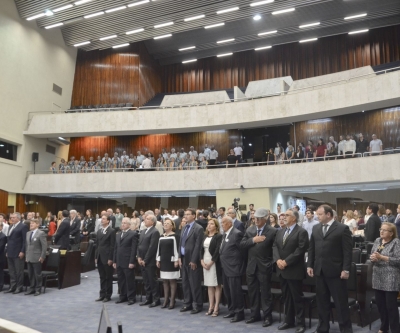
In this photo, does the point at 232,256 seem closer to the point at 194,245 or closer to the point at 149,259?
the point at 194,245

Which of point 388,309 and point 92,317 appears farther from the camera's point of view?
point 92,317

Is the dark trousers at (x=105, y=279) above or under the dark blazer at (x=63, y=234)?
under

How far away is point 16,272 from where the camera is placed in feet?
29.6

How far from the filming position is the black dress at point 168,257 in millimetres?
7207

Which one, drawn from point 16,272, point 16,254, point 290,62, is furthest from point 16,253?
point 290,62

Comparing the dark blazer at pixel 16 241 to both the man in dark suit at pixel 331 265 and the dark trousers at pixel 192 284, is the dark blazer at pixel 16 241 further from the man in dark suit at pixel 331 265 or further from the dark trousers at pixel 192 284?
the man in dark suit at pixel 331 265

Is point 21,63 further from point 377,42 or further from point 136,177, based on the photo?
point 377,42

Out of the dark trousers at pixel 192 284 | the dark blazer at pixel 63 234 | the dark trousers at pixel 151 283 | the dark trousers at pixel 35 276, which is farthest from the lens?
the dark blazer at pixel 63 234

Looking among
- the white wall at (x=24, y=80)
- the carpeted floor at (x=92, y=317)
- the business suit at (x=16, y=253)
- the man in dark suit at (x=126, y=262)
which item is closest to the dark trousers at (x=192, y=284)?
the carpeted floor at (x=92, y=317)

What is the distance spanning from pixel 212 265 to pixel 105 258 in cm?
242

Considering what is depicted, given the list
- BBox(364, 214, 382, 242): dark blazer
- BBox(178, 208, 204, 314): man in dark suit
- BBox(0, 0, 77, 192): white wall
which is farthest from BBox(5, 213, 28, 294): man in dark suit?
BBox(0, 0, 77, 192): white wall

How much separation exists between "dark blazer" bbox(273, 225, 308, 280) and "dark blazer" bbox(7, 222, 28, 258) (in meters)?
5.91

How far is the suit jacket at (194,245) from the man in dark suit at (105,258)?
1640mm

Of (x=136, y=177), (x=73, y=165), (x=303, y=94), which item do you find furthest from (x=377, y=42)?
(x=73, y=165)
